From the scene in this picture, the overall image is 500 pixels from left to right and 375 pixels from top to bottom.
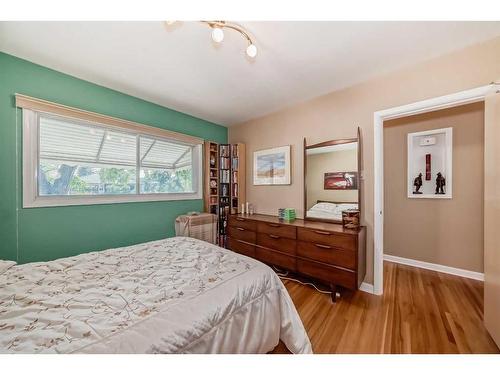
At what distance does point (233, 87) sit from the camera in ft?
7.59

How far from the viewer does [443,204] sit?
262 cm

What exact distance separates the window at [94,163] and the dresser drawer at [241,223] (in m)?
0.79

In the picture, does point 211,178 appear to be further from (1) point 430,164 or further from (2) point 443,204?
(2) point 443,204

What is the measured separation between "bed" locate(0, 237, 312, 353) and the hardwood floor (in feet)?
1.55

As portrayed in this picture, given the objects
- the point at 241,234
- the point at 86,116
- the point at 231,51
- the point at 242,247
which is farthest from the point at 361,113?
the point at 86,116

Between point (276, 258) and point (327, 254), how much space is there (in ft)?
2.16

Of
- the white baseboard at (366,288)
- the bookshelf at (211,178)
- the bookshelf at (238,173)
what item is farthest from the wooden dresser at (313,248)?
the bookshelf at (211,178)

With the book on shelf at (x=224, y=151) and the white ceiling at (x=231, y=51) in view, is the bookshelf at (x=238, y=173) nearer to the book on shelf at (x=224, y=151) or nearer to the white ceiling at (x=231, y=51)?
the book on shelf at (x=224, y=151)

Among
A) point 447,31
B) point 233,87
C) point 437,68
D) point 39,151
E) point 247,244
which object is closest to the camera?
point 447,31

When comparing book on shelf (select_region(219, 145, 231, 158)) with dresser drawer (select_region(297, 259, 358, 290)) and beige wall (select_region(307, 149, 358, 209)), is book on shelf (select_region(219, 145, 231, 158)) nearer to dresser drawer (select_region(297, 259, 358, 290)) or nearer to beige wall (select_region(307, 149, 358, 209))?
beige wall (select_region(307, 149, 358, 209))
